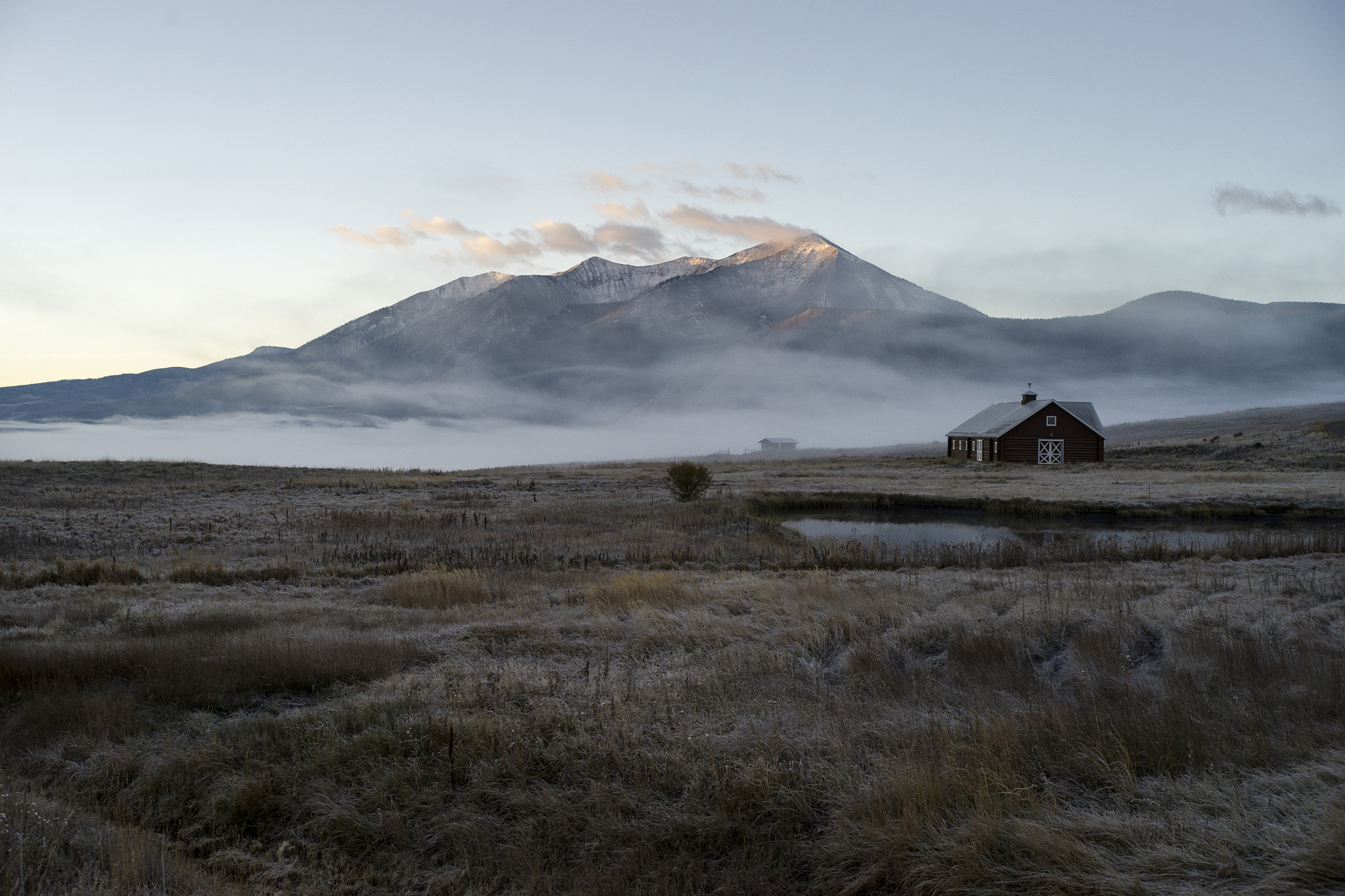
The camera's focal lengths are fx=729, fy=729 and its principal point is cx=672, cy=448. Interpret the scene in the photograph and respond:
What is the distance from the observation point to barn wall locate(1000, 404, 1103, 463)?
2672 inches

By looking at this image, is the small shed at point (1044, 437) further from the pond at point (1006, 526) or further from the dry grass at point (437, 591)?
the dry grass at point (437, 591)

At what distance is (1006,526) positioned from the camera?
2998 cm

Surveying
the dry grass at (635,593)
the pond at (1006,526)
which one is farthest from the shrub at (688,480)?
the dry grass at (635,593)

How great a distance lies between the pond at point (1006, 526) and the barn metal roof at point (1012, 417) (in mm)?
38137

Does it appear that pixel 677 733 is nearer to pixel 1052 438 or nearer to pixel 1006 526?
pixel 1006 526

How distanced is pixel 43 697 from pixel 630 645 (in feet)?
20.8

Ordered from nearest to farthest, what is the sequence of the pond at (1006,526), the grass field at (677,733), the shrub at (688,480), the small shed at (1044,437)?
the grass field at (677,733), the pond at (1006,526), the shrub at (688,480), the small shed at (1044,437)

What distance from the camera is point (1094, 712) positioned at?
6410mm

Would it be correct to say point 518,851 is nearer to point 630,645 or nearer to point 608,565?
point 630,645

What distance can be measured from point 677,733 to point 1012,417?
70.0 m

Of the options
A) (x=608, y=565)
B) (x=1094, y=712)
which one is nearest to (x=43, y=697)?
(x=1094, y=712)

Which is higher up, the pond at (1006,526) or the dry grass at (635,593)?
the dry grass at (635,593)

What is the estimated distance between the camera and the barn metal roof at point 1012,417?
68.1 metres

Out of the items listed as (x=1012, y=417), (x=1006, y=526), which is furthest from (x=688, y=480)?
(x=1012, y=417)
